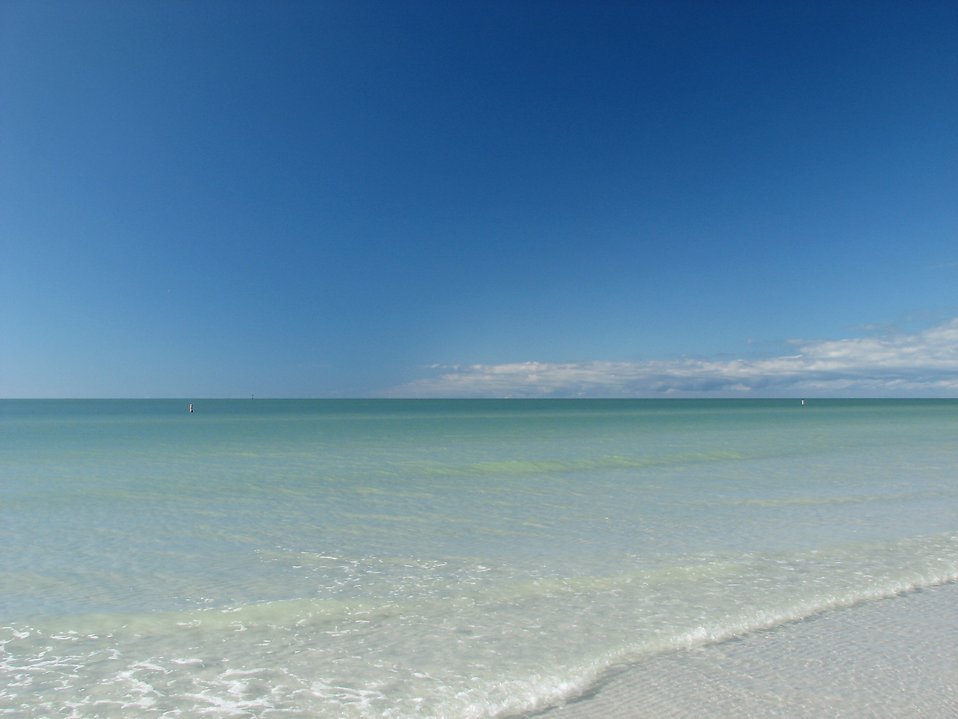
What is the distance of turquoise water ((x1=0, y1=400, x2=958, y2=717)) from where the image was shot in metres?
4.84

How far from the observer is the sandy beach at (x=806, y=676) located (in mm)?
4293

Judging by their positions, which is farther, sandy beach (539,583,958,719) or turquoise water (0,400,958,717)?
turquoise water (0,400,958,717)

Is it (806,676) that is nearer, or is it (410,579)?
(806,676)

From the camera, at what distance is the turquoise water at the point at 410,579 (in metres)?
4.84

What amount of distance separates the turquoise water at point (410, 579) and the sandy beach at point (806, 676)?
0.28 m

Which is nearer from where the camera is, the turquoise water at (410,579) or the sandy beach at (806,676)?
the sandy beach at (806,676)

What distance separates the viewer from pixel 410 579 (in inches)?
299

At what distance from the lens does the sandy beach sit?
429cm

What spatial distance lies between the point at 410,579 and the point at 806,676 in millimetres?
4336

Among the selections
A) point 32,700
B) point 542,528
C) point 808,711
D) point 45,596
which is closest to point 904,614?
point 808,711

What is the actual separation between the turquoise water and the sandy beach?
28cm

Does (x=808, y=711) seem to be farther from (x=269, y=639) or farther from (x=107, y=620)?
(x=107, y=620)

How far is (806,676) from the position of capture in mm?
4750

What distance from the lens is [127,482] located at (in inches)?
672
